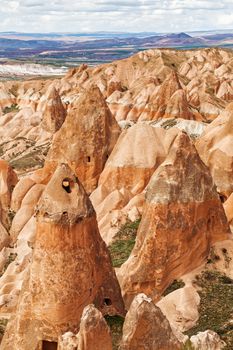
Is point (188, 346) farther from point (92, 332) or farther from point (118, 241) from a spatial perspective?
point (118, 241)

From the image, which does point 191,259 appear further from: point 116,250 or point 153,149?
point 153,149

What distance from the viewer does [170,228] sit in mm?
23078

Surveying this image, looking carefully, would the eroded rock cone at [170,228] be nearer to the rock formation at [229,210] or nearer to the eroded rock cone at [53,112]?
the rock formation at [229,210]

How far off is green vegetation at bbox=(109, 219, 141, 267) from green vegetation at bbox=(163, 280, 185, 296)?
5.11 meters

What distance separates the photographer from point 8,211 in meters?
41.2

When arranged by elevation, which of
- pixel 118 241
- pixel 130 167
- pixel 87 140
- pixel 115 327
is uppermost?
pixel 115 327

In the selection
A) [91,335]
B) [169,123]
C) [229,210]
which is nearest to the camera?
[91,335]

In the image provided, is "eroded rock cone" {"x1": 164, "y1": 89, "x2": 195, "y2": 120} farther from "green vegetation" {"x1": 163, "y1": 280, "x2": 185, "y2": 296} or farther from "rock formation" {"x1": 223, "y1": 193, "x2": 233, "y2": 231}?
"green vegetation" {"x1": 163, "y1": 280, "x2": 185, "y2": 296}

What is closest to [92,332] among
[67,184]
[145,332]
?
[145,332]

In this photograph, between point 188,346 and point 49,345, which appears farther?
point 49,345

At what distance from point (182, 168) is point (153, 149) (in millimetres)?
13835

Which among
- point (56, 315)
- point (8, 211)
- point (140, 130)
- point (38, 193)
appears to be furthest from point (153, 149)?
point (56, 315)

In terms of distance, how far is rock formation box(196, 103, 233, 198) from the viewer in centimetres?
3419

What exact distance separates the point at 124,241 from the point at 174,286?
797 centimetres
